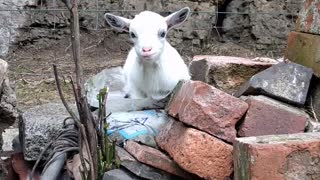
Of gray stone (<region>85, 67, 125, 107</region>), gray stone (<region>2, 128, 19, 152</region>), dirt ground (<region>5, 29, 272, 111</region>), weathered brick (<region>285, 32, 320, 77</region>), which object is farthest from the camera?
dirt ground (<region>5, 29, 272, 111</region>)

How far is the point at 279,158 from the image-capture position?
2.43 m

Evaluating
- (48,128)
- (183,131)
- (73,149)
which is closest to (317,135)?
(183,131)

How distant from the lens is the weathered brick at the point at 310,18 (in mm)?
3307

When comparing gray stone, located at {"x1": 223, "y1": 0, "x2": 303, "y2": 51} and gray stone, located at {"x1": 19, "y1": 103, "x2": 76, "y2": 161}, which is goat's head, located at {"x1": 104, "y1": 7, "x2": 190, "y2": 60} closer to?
gray stone, located at {"x1": 19, "y1": 103, "x2": 76, "y2": 161}

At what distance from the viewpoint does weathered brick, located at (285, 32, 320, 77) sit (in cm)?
324

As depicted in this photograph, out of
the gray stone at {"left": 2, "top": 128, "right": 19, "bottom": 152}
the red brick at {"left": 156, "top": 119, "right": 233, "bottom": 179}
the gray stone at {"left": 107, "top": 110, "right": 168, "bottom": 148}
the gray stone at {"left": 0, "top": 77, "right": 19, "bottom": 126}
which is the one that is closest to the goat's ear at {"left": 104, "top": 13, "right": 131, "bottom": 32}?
the gray stone at {"left": 107, "top": 110, "right": 168, "bottom": 148}

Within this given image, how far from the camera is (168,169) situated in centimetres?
287

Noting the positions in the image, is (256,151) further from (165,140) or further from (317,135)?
(165,140)

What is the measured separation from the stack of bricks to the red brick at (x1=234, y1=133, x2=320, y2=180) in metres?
0.79

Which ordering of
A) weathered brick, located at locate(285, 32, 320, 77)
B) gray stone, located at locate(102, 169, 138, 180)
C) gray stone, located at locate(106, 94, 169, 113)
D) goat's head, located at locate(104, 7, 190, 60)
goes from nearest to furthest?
gray stone, located at locate(102, 169, 138, 180) → weathered brick, located at locate(285, 32, 320, 77) → goat's head, located at locate(104, 7, 190, 60) → gray stone, located at locate(106, 94, 169, 113)

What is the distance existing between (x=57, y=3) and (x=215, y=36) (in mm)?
2173

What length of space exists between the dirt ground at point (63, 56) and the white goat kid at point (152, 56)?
2375 millimetres

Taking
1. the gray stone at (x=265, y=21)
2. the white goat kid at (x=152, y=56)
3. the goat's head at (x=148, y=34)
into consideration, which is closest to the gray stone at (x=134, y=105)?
the white goat kid at (x=152, y=56)

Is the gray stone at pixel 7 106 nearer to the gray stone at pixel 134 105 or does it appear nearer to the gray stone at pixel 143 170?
the gray stone at pixel 134 105
